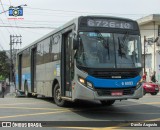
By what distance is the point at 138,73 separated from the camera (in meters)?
13.2

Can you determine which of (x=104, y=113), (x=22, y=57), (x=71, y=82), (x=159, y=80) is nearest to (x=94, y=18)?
(x=71, y=82)

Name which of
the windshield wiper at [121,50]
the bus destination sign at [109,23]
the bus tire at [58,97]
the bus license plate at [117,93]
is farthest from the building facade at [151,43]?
the bus license plate at [117,93]

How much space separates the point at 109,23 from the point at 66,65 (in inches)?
96.1

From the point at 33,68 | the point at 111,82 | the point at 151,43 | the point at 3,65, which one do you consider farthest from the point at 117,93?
the point at 3,65

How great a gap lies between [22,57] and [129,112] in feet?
43.4

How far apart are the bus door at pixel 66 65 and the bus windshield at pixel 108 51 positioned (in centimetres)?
105

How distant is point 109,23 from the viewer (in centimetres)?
1329

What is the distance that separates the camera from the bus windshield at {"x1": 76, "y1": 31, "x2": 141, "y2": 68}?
12.6 meters

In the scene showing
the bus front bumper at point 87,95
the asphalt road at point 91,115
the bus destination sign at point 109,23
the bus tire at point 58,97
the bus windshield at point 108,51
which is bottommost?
the asphalt road at point 91,115

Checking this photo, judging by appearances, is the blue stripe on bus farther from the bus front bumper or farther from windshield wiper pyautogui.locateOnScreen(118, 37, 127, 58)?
windshield wiper pyautogui.locateOnScreen(118, 37, 127, 58)

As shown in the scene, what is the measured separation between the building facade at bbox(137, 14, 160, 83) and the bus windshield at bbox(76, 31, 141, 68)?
30632 mm

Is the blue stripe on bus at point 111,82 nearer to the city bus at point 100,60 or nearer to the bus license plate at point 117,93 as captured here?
the city bus at point 100,60

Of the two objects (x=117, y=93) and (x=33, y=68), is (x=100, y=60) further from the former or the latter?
(x=33, y=68)

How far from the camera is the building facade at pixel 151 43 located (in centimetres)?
4438
